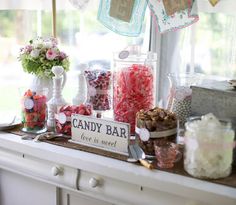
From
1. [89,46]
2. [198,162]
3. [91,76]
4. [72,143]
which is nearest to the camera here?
[198,162]

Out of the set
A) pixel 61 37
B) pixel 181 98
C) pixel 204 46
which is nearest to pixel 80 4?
pixel 61 37

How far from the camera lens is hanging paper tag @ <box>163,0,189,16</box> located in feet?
5.42

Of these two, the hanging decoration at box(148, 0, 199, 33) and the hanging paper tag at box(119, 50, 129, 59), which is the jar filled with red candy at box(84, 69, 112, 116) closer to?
the hanging paper tag at box(119, 50, 129, 59)

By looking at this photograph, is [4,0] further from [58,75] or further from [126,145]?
[126,145]

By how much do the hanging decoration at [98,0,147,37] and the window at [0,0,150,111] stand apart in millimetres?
131

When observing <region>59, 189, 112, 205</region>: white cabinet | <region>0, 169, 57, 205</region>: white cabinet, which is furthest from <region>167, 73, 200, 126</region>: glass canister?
<region>0, 169, 57, 205</region>: white cabinet

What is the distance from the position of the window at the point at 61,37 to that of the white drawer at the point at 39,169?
489mm

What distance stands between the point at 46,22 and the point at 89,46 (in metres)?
0.27

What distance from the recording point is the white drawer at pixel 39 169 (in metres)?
1.43

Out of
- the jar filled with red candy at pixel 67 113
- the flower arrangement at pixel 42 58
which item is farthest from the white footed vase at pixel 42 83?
the jar filled with red candy at pixel 67 113

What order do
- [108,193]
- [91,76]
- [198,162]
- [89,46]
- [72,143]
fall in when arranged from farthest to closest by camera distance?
[89,46]
[91,76]
[72,143]
[108,193]
[198,162]

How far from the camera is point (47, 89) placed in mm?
1671

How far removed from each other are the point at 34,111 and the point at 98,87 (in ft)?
0.87

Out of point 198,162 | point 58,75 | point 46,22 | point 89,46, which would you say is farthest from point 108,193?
point 46,22
